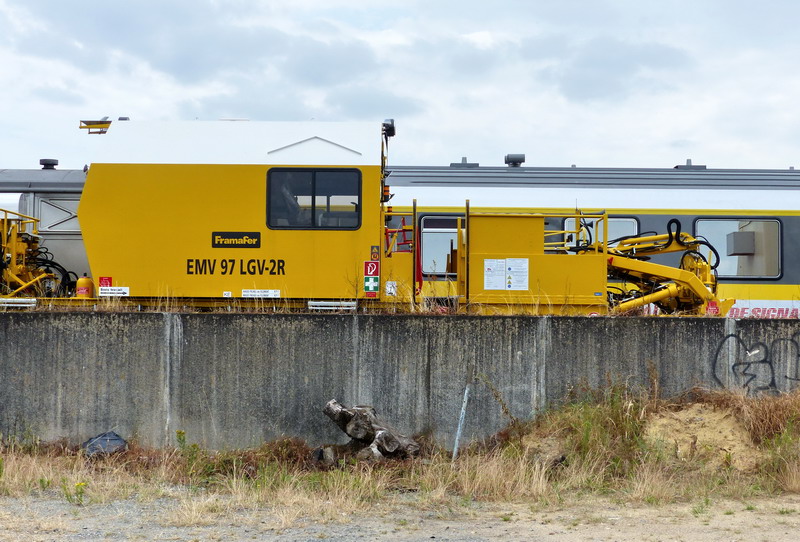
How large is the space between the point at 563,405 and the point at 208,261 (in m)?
5.28

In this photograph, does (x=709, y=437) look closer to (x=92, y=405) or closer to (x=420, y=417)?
(x=420, y=417)

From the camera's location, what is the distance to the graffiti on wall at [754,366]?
10.3m

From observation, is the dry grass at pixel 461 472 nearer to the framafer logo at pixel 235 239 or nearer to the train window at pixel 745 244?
the framafer logo at pixel 235 239

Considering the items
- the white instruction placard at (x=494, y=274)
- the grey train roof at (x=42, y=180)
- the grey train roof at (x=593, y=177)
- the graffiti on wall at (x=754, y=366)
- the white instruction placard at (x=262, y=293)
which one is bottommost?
the graffiti on wall at (x=754, y=366)

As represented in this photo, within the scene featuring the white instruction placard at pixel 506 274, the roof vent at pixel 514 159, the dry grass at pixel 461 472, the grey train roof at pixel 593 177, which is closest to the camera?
the dry grass at pixel 461 472

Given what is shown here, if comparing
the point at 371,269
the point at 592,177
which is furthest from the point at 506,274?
the point at 592,177

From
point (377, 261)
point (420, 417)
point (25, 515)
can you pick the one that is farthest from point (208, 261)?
point (25, 515)

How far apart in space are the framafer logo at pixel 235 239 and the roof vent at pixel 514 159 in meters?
7.46

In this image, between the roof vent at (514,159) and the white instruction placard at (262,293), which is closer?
the white instruction placard at (262,293)

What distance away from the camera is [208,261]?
11.9 m

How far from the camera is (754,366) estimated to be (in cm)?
1033

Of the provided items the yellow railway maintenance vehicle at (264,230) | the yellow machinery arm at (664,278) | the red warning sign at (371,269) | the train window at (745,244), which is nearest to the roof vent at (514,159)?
the train window at (745,244)

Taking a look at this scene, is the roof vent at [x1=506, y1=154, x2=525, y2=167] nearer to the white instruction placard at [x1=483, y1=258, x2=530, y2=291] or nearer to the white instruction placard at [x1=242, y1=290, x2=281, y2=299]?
the white instruction placard at [x1=483, y1=258, x2=530, y2=291]

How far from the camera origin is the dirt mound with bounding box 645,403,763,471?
9445mm
